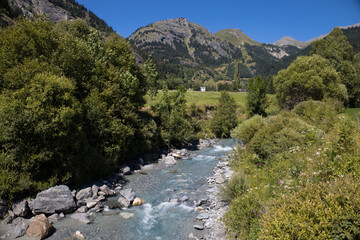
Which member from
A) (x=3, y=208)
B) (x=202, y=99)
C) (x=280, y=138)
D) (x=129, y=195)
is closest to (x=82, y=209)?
(x=129, y=195)

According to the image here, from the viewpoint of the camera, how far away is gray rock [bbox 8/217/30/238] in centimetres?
1076

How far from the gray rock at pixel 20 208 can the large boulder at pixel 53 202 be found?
274 mm

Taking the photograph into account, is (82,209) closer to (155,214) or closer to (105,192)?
(105,192)

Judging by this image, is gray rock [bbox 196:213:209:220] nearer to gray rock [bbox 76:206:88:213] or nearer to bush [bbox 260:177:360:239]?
bush [bbox 260:177:360:239]

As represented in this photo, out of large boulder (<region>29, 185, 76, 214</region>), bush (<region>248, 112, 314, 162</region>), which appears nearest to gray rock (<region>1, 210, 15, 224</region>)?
large boulder (<region>29, 185, 76, 214</region>)

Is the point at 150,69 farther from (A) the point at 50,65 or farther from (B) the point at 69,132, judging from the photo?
(B) the point at 69,132

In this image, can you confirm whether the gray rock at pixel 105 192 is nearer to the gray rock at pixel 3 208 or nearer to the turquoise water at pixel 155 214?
the turquoise water at pixel 155 214

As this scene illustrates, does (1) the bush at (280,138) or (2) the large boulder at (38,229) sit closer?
(2) the large boulder at (38,229)

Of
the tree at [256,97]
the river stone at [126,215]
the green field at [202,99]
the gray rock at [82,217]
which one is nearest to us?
the gray rock at [82,217]

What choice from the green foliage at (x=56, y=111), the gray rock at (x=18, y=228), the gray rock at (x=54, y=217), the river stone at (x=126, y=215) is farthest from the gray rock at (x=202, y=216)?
the green foliage at (x=56, y=111)

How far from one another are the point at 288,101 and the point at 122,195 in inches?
1352

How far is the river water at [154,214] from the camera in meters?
11.3

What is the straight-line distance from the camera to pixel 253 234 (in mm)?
7828

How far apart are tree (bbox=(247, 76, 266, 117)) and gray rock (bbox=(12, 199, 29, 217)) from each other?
42.8 m
